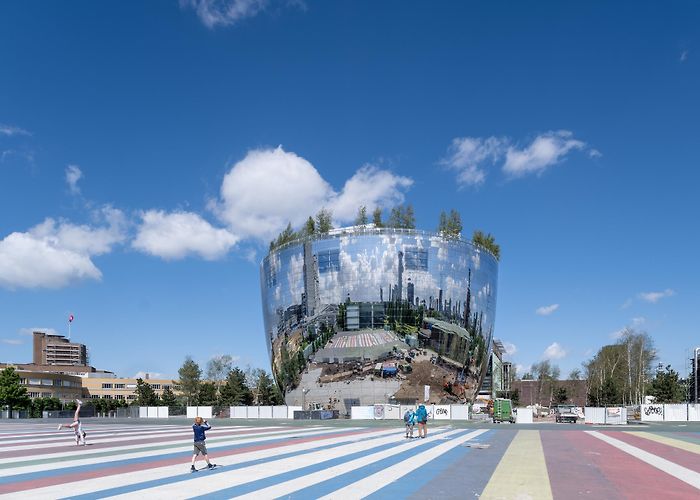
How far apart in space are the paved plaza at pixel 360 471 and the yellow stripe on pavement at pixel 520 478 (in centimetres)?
3

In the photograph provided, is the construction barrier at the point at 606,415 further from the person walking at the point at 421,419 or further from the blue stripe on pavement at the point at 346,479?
the blue stripe on pavement at the point at 346,479

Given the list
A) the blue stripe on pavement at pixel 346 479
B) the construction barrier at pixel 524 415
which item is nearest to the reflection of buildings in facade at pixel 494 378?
the construction barrier at pixel 524 415

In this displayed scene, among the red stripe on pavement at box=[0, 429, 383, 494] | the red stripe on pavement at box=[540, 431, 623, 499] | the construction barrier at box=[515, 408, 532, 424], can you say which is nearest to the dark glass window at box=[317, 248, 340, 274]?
the construction barrier at box=[515, 408, 532, 424]

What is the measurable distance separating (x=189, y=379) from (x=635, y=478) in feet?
352

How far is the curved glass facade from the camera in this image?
92625 millimetres

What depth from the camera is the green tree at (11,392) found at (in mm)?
89062

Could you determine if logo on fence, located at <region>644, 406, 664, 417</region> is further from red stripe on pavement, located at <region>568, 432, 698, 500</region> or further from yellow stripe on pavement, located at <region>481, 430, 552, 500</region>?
yellow stripe on pavement, located at <region>481, 430, 552, 500</region>

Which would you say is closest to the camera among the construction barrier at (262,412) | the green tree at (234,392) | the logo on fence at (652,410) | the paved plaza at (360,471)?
the paved plaza at (360,471)

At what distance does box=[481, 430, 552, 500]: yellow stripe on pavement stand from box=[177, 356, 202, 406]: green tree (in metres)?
98.3

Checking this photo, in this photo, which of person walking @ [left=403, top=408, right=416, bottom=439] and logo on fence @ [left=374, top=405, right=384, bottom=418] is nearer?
person walking @ [left=403, top=408, right=416, bottom=439]

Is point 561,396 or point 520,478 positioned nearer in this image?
point 520,478

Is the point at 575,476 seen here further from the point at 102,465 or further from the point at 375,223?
the point at 375,223

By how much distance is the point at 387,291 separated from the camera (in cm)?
9281

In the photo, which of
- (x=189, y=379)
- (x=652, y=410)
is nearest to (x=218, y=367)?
(x=189, y=379)
